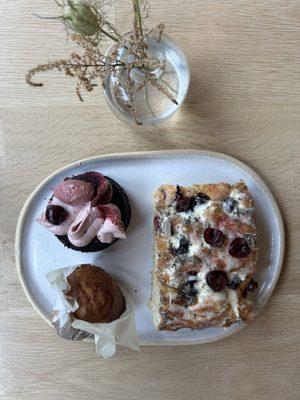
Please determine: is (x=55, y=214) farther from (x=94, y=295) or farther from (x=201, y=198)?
(x=201, y=198)

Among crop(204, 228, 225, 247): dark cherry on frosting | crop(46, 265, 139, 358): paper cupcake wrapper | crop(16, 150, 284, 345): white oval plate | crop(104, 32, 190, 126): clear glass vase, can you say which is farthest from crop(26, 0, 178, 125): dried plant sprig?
crop(46, 265, 139, 358): paper cupcake wrapper

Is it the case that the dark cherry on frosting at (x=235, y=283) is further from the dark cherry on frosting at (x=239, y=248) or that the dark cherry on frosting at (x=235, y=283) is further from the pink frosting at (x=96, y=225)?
the pink frosting at (x=96, y=225)

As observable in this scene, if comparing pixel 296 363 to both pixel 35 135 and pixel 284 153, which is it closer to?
pixel 284 153

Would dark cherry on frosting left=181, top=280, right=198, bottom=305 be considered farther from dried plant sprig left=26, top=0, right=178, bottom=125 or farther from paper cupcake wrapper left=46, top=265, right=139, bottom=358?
dried plant sprig left=26, top=0, right=178, bottom=125

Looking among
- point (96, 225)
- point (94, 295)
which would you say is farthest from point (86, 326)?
point (96, 225)

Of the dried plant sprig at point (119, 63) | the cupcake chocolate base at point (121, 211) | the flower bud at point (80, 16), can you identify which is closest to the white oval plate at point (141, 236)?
the cupcake chocolate base at point (121, 211)

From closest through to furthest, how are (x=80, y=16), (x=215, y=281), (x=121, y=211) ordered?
1. (x=80, y=16)
2. (x=215, y=281)
3. (x=121, y=211)

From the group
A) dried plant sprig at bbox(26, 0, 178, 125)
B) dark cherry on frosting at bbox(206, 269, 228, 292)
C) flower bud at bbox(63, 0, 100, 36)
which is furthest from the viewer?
dark cherry on frosting at bbox(206, 269, 228, 292)
